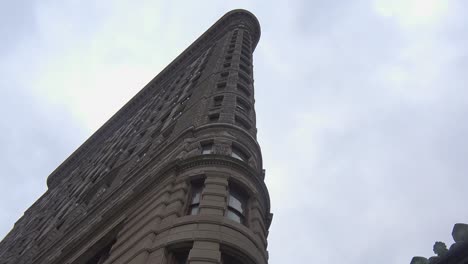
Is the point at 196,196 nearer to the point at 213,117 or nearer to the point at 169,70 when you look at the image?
the point at 213,117

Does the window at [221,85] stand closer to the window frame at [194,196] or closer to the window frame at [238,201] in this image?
the window frame at [194,196]

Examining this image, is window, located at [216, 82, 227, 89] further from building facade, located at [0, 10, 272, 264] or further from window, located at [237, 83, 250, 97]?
window, located at [237, 83, 250, 97]

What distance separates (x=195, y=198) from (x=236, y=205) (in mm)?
1784

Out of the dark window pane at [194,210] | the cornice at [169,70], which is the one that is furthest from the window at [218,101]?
the cornice at [169,70]

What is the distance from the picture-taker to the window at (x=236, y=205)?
19406mm

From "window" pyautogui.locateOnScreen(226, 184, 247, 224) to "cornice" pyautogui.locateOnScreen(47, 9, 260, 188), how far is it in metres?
48.6

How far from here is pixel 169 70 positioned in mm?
70938

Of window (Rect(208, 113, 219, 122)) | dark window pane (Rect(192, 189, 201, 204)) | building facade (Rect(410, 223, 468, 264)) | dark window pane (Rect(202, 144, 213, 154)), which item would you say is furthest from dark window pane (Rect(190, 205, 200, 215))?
building facade (Rect(410, 223, 468, 264))

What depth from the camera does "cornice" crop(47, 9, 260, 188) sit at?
224 ft

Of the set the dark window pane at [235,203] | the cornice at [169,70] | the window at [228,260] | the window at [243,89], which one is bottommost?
the window at [228,260]

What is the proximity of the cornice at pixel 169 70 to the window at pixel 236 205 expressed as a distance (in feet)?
159

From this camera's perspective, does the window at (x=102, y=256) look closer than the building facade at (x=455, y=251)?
No

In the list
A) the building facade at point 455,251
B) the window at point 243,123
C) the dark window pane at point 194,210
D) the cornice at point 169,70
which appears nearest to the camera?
the building facade at point 455,251

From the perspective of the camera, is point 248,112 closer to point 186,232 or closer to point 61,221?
point 186,232
